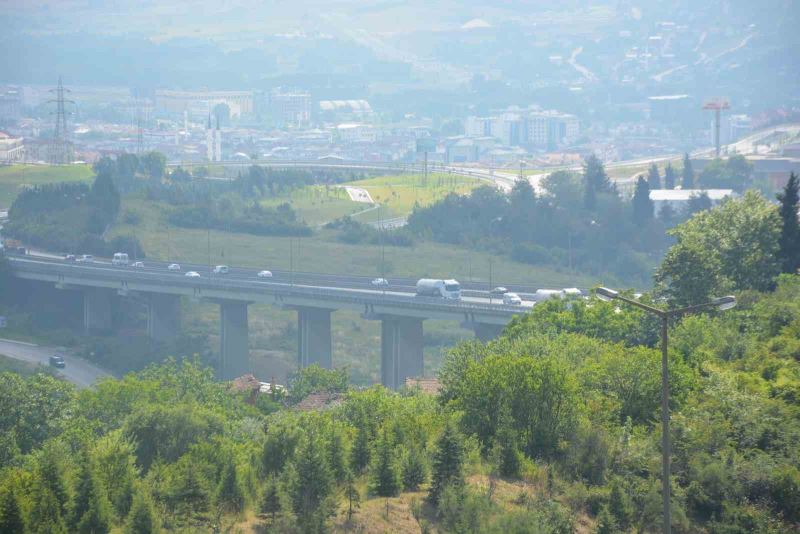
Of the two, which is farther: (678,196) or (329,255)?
(678,196)

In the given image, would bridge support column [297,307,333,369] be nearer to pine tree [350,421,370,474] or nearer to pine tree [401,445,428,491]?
pine tree [350,421,370,474]

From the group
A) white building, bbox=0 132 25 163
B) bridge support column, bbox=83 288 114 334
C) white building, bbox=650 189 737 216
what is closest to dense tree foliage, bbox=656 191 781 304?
bridge support column, bbox=83 288 114 334

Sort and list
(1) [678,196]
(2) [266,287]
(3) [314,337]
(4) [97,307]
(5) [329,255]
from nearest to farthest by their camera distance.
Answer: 1. (3) [314,337]
2. (2) [266,287]
3. (4) [97,307]
4. (5) [329,255]
5. (1) [678,196]

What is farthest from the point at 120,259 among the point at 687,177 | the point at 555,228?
the point at 687,177

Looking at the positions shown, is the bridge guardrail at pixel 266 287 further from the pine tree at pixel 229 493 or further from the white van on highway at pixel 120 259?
the pine tree at pixel 229 493

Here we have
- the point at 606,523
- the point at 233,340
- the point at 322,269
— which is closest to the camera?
the point at 606,523

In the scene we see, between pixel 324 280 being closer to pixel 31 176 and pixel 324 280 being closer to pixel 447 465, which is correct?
pixel 447 465
